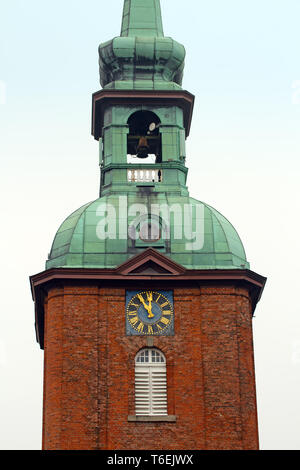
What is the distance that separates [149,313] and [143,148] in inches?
363

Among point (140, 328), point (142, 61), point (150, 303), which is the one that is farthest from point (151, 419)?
point (142, 61)

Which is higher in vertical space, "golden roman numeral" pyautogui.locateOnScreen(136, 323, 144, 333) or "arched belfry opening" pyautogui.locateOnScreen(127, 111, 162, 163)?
"arched belfry opening" pyautogui.locateOnScreen(127, 111, 162, 163)

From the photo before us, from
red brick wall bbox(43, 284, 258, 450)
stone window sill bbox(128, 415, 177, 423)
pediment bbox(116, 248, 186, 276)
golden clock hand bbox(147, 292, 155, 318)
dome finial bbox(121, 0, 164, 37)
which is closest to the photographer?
red brick wall bbox(43, 284, 258, 450)

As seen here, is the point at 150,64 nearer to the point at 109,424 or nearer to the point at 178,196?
the point at 178,196

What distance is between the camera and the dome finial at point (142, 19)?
70.3m

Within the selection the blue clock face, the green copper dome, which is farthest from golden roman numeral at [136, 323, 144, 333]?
the green copper dome

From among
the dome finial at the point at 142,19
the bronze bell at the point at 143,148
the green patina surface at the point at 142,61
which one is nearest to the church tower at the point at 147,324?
the bronze bell at the point at 143,148

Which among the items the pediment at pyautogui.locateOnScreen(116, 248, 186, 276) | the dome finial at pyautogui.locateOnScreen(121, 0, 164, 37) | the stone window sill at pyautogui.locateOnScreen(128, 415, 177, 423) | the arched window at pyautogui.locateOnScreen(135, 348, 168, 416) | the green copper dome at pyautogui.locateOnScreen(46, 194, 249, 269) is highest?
the dome finial at pyautogui.locateOnScreen(121, 0, 164, 37)

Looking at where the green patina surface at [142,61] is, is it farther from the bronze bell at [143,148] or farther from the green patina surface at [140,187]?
the bronze bell at [143,148]

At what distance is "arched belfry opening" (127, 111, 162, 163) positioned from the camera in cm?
6875

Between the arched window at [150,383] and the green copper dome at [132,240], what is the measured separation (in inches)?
147

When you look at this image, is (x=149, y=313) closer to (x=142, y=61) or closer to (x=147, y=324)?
(x=147, y=324)

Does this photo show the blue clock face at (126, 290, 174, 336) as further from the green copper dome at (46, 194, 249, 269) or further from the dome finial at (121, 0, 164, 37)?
the dome finial at (121, 0, 164, 37)

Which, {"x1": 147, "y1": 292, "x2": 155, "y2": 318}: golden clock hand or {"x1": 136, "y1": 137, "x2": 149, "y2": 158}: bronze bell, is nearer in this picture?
Answer: {"x1": 147, "y1": 292, "x2": 155, "y2": 318}: golden clock hand
